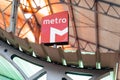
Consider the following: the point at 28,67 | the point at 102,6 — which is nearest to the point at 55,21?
the point at 28,67

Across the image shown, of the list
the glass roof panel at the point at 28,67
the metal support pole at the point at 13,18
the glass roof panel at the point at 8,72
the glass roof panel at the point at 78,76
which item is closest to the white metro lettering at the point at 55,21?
the glass roof panel at the point at 28,67

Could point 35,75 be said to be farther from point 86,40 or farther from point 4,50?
point 86,40

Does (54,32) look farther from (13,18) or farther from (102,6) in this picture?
(102,6)

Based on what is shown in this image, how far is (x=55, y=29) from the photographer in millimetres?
6277

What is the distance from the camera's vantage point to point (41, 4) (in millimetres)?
14945

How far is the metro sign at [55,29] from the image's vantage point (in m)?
6.20

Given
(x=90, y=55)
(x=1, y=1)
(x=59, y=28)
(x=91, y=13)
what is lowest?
(x=90, y=55)

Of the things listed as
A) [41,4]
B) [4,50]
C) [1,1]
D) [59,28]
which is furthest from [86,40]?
[4,50]

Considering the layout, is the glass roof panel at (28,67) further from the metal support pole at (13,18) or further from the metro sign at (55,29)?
the metal support pole at (13,18)

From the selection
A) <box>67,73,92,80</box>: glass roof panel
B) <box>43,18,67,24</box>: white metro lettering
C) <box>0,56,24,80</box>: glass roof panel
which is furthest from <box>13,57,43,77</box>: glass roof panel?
<box>43,18,67,24</box>: white metro lettering

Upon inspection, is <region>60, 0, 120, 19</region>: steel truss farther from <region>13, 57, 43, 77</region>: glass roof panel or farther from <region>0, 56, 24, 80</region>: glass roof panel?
<region>0, 56, 24, 80</region>: glass roof panel

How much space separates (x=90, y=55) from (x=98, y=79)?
15.9 inches

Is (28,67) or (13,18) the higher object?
(13,18)

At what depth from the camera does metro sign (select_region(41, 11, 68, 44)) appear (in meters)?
6.20
